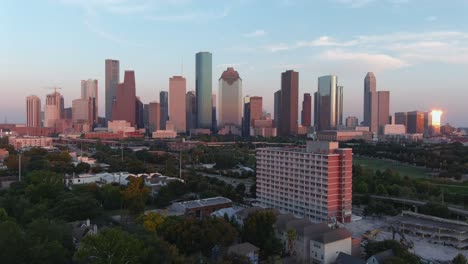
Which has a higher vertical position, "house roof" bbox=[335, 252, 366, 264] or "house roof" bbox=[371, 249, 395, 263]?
"house roof" bbox=[371, 249, 395, 263]

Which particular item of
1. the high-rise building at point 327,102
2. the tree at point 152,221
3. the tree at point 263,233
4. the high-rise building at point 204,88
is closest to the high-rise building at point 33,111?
the high-rise building at point 204,88

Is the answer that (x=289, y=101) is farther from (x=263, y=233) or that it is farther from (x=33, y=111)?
(x=263, y=233)

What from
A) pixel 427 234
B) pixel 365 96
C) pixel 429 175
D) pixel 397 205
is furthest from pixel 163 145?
pixel 365 96

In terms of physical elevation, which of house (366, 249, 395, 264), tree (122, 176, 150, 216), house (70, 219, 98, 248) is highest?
tree (122, 176, 150, 216)

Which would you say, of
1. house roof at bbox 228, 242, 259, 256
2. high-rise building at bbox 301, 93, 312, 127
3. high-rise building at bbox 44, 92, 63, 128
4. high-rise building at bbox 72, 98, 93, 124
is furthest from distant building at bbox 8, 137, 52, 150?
high-rise building at bbox 301, 93, 312, 127

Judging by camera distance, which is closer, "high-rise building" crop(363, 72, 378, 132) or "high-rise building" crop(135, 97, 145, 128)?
"high-rise building" crop(135, 97, 145, 128)

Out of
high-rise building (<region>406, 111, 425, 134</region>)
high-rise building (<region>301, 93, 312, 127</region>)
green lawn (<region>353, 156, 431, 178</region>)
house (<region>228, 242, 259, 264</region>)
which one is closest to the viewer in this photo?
house (<region>228, 242, 259, 264</region>)

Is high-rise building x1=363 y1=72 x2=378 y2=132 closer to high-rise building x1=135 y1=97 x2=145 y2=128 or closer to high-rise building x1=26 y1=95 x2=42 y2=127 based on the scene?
high-rise building x1=135 y1=97 x2=145 y2=128

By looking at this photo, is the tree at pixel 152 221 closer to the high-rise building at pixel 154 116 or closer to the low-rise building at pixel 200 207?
the low-rise building at pixel 200 207
